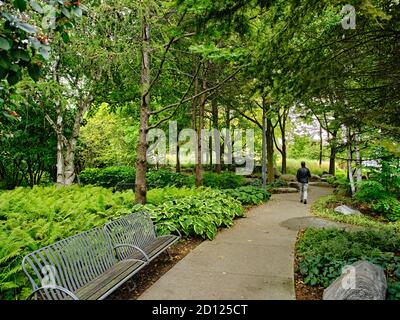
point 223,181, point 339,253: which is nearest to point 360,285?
point 339,253

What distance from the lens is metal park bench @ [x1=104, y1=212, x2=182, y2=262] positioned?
213 inches

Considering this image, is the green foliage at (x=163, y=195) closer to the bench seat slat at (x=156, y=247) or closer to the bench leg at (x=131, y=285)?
the bench seat slat at (x=156, y=247)

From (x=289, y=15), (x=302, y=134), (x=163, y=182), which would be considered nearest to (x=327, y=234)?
(x=289, y=15)

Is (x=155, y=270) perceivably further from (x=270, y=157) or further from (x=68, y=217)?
(x=270, y=157)

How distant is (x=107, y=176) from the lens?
20.5 metres

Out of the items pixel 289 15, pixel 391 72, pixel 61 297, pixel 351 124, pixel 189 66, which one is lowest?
pixel 61 297

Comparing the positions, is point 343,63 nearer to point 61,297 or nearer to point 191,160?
point 61,297

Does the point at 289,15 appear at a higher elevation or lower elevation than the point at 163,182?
higher

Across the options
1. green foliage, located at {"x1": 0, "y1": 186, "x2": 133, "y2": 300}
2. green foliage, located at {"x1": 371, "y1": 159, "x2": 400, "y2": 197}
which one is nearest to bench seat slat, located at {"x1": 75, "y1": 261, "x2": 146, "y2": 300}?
green foliage, located at {"x1": 0, "y1": 186, "x2": 133, "y2": 300}

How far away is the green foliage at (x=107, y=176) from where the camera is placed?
2019cm

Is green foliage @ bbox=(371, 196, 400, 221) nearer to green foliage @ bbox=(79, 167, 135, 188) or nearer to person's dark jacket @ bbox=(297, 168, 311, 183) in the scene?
person's dark jacket @ bbox=(297, 168, 311, 183)

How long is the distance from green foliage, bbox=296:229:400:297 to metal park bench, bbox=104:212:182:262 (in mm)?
2634

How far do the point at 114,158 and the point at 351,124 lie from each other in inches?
834

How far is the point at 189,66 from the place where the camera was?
13.8 m
